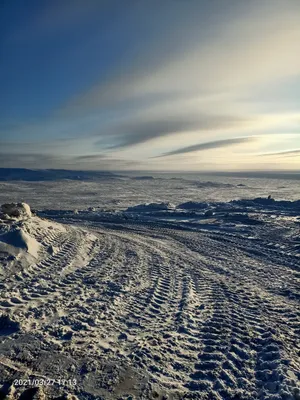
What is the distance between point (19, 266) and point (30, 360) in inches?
177

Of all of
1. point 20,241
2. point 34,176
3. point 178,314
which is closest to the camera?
point 178,314

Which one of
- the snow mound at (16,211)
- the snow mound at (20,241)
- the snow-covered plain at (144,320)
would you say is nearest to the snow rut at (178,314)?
the snow-covered plain at (144,320)

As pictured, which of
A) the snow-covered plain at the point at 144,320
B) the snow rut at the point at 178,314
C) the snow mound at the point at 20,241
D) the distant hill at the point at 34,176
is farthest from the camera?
the distant hill at the point at 34,176

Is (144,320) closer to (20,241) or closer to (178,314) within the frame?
Answer: (178,314)

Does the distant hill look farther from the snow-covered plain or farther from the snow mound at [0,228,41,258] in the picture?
the snow-covered plain

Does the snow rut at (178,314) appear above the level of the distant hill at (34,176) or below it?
below

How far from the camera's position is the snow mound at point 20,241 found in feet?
31.7

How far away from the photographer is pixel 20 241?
9867 mm

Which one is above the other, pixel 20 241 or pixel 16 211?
pixel 16 211

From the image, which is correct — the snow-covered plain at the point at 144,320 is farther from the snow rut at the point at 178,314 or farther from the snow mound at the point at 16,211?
the snow mound at the point at 16,211

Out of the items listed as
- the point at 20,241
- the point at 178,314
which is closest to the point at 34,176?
the point at 20,241

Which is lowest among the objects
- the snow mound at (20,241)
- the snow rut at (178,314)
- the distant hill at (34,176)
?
the snow rut at (178,314)

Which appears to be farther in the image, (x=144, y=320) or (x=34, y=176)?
(x=34, y=176)

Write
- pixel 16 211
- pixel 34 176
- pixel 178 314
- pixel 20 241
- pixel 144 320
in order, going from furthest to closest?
pixel 34 176, pixel 16 211, pixel 20 241, pixel 178 314, pixel 144 320
